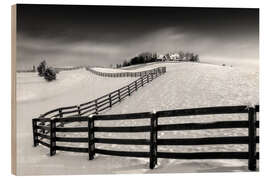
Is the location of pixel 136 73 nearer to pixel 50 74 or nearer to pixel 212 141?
pixel 50 74

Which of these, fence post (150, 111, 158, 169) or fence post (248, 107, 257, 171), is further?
fence post (150, 111, 158, 169)

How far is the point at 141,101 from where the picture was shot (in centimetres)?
764

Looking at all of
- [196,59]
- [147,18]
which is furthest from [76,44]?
[196,59]

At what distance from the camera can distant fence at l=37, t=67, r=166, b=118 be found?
7188mm

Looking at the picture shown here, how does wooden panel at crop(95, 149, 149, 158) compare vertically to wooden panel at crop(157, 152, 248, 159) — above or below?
below

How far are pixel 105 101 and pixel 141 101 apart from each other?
0.80 m

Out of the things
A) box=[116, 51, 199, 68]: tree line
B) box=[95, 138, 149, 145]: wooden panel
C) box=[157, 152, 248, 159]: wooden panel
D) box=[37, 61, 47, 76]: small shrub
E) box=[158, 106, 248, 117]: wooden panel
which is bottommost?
box=[157, 152, 248, 159]: wooden panel

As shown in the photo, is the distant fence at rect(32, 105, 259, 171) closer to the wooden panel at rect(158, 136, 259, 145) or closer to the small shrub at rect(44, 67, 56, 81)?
the wooden panel at rect(158, 136, 259, 145)

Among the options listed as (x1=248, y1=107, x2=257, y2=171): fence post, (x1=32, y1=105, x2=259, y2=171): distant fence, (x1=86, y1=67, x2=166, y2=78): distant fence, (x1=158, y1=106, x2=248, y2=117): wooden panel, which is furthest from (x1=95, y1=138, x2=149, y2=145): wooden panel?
(x1=248, y1=107, x2=257, y2=171): fence post

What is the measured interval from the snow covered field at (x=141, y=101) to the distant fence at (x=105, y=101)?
0.44ft

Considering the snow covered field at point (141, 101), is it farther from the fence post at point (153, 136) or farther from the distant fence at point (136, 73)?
the fence post at point (153, 136)

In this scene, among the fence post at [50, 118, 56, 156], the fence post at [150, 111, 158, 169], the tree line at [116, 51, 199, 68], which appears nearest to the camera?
the fence post at [150, 111, 158, 169]

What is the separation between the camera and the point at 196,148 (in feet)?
21.7

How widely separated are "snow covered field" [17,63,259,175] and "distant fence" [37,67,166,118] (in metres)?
0.13
